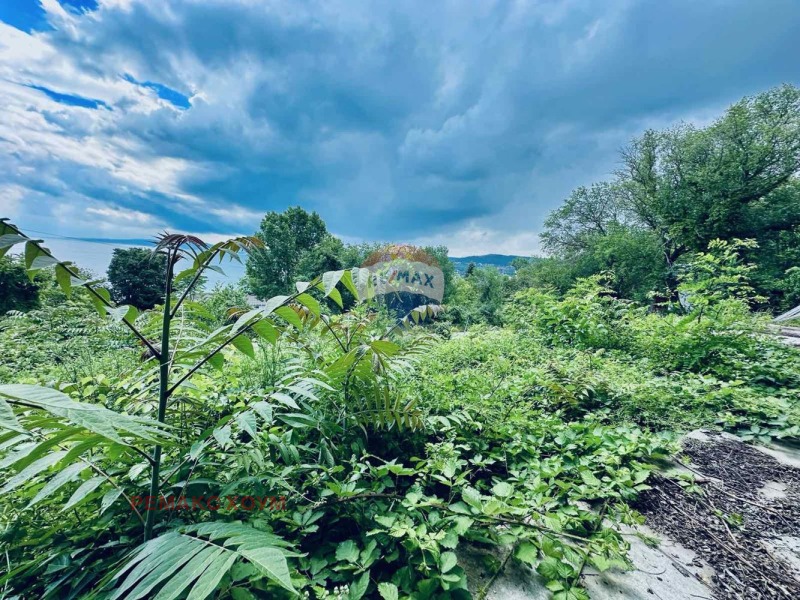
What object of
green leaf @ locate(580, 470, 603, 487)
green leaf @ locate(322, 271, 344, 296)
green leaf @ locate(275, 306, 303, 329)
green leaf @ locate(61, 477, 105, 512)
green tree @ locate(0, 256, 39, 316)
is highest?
green tree @ locate(0, 256, 39, 316)

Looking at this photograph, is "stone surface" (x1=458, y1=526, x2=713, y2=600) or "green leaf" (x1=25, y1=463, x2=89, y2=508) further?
"stone surface" (x1=458, y1=526, x2=713, y2=600)

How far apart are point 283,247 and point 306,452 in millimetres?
21801

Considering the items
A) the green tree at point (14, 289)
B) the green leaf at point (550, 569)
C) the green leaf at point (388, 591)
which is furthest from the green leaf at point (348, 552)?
the green tree at point (14, 289)

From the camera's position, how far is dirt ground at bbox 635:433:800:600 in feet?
3.45

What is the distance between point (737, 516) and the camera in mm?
1301

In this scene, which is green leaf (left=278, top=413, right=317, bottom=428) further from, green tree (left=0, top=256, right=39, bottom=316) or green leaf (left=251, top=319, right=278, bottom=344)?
green tree (left=0, top=256, right=39, bottom=316)

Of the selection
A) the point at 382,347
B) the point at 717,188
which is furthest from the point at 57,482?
the point at 717,188

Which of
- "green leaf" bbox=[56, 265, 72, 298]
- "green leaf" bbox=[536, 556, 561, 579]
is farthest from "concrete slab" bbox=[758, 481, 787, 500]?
"green leaf" bbox=[56, 265, 72, 298]

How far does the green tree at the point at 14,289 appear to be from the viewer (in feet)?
33.3

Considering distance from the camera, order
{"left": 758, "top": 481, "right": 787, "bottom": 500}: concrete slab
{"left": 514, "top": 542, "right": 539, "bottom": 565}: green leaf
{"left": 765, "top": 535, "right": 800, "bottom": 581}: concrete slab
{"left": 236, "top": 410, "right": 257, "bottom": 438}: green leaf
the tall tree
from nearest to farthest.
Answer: {"left": 236, "top": 410, "right": 257, "bottom": 438}: green leaf
{"left": 514, "top": 542, "right": 539, "bottom": 565}: green leaf
{"left": 765, "top": 535, "right": 800, "bottom": 581}: concrete slab
{"left": 758, "top": 481, "right": 787, "bottom": 500}: concrete slab
the tall tree

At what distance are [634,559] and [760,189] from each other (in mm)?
20111

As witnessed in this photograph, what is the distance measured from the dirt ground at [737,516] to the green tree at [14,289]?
15.7 metres

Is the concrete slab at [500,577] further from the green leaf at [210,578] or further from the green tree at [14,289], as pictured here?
the green tree at [14,289]

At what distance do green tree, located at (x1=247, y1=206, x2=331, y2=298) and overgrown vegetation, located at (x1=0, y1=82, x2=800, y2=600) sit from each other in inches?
734
